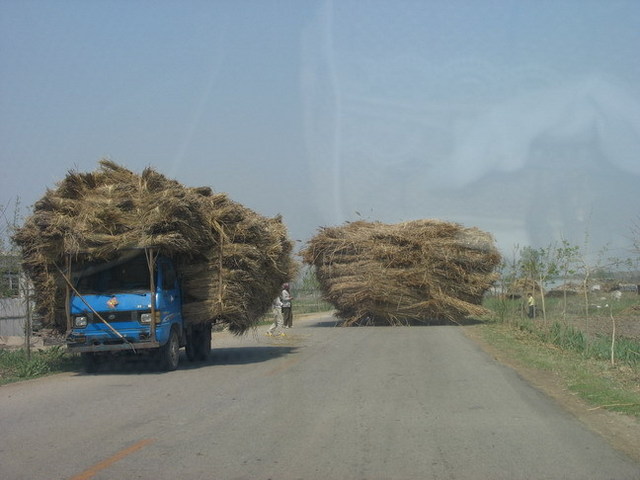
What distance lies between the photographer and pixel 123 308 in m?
13.9

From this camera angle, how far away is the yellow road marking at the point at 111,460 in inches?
256

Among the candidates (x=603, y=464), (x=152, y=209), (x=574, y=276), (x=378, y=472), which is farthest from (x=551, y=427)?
(x=574, y=276)

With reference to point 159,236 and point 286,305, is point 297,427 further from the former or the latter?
point 286,305

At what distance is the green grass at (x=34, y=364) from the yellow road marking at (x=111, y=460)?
271 inches

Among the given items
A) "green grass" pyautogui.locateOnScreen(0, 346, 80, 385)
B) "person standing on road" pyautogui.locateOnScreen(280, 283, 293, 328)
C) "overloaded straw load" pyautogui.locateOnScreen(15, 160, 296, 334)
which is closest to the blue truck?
"overloaded straw load" pyautogui.locateOnScreen(15, 160, 296, 334)

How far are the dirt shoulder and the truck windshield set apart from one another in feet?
27.0

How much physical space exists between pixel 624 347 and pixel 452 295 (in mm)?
13769

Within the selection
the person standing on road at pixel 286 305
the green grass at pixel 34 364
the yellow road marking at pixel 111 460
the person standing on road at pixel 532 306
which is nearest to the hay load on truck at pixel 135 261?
the green grass at pixel 34 364

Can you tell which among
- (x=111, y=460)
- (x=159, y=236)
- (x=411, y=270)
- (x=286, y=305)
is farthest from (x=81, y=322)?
(x=411, y=270)

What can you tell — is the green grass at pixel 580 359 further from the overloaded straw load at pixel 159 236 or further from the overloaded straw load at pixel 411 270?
the overloaded straw load at pixel 159 236

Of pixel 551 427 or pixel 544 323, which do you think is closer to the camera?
pixel 551 427

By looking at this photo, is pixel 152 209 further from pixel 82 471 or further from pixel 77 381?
pixel 82 471

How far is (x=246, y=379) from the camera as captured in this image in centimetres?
1314

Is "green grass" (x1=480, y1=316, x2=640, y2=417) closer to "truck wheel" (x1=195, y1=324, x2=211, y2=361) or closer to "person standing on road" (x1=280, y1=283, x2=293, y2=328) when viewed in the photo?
"truck wheel" (x1=195, y1=324, x2=211, y2=361)
